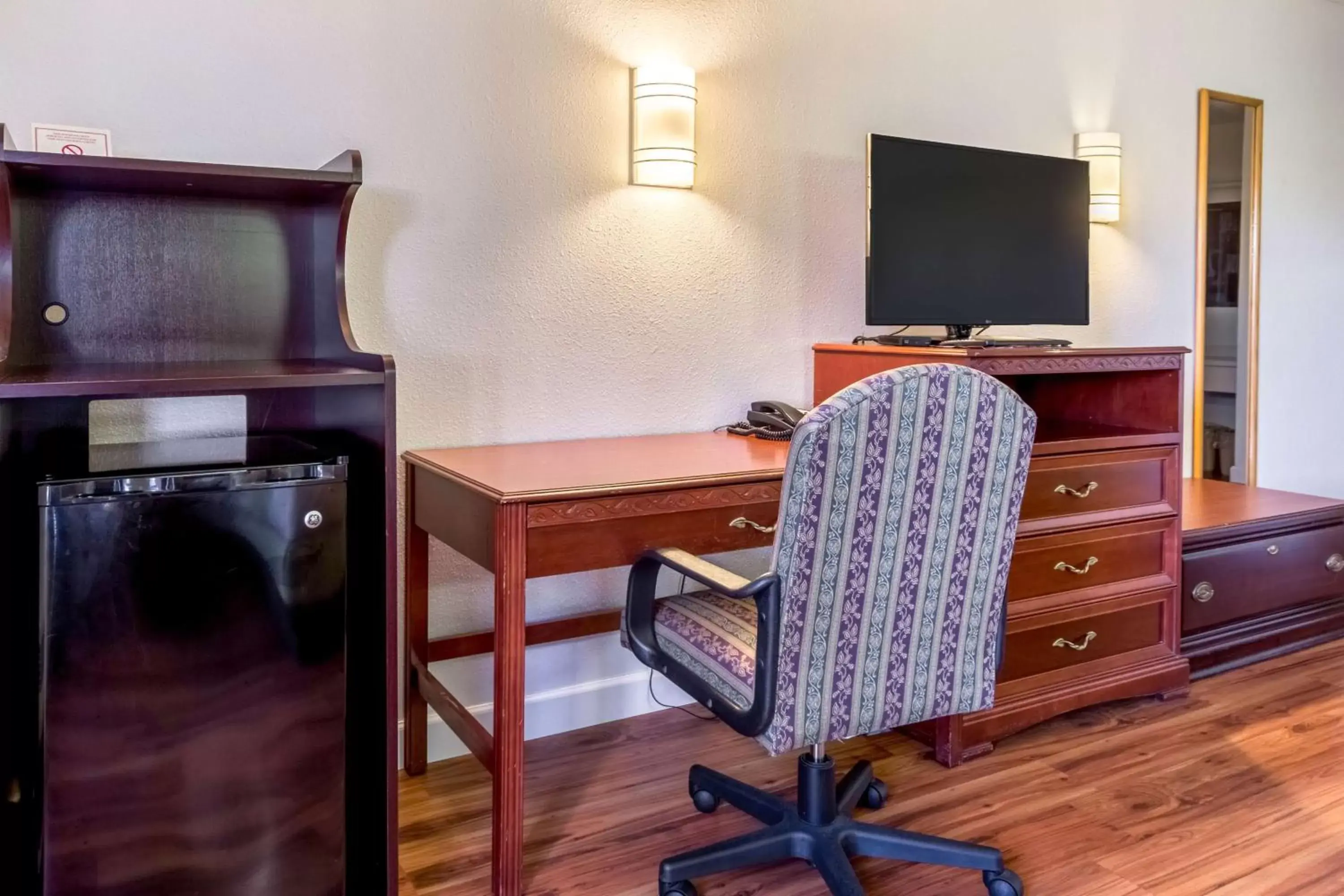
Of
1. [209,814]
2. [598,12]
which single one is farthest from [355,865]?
[598,12]

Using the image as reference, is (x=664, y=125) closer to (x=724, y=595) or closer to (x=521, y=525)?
(x=521, y=525)

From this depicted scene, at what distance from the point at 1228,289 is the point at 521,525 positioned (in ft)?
10.1

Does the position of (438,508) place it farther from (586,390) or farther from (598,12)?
(598,12)

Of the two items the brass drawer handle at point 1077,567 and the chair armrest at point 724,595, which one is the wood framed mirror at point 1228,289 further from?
the chair armrest at point 724,595

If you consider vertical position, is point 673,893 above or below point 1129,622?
below

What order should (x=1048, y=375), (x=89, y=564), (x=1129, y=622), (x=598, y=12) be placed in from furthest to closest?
(x=1048, y=375)
(x=1129, y=622)
(x=598, y=12)
(x=89, y=564)

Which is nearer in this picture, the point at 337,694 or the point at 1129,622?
the point at 337,694

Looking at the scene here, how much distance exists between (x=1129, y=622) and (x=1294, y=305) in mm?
2030

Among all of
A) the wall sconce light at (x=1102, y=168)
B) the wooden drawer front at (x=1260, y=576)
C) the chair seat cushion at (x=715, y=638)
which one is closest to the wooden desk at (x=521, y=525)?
the chair seat cushion at (x=715, y=638)

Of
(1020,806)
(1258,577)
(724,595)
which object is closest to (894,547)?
(724,595)

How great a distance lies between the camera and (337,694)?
5.26 ft

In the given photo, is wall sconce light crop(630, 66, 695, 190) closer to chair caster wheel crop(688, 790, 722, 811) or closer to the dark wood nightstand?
chair caster wheel crop(688, 790, 722, 811)

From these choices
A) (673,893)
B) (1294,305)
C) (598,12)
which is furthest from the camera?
(1294,305)

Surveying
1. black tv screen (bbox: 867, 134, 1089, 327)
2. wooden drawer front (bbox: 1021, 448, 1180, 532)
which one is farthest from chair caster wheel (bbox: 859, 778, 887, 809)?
black tv screen (bbox: 867, 134, 1089, 327)
